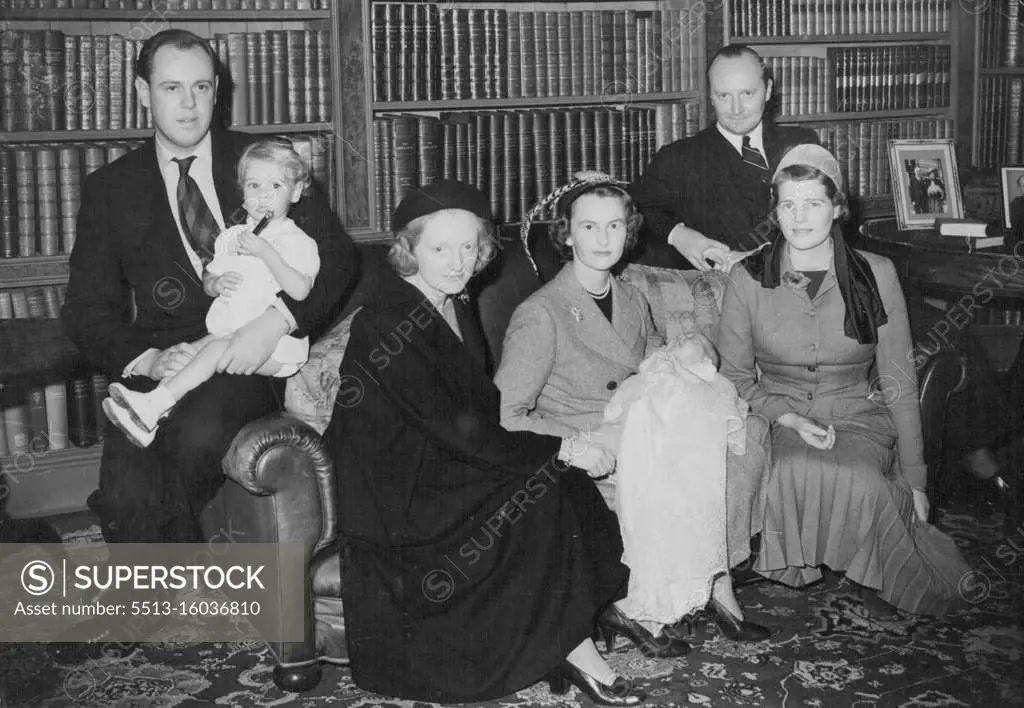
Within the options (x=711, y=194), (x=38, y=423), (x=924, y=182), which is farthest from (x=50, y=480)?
(x=924, y=182)

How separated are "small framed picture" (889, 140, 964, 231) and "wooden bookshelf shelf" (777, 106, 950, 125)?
32.8 inches

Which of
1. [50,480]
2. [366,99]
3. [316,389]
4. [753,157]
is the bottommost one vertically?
[50,480]

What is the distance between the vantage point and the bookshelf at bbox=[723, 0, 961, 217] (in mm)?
5246

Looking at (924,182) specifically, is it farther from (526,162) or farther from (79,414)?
(79,414)

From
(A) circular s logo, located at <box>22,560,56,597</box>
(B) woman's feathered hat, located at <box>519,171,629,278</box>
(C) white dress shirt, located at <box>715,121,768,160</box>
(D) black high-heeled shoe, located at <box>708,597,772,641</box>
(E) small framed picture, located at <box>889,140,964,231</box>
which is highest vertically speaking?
(C) white dress shirt, located at <box>715,121,768,160</box>

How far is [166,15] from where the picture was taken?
13.3ft

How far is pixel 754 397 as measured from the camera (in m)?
3.20

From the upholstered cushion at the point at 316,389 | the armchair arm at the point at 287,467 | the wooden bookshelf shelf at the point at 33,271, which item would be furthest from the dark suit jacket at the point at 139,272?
the wooden bookshelf shelf at the point at 33,271

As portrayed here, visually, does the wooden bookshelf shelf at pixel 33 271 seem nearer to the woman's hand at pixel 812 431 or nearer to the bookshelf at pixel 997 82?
the woman's hand at pixel 812 431

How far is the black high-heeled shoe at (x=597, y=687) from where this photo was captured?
8.71 ft

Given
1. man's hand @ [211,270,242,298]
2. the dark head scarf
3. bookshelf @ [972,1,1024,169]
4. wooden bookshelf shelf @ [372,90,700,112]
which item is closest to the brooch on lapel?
the dark head scarf

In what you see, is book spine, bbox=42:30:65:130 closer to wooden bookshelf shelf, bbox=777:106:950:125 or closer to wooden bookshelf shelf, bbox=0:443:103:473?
wooden bookshelf shelf, bbox=0:443:103:473

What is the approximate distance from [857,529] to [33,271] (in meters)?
2.94

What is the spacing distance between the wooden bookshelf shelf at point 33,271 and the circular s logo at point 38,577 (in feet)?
3.85
